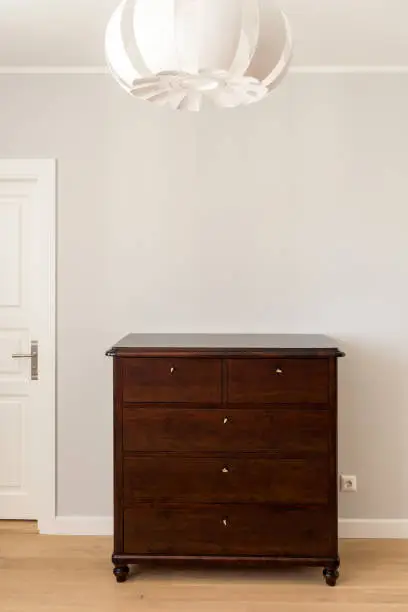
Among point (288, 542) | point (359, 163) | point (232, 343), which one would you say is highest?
point (359, 163)

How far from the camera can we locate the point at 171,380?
8.61ft

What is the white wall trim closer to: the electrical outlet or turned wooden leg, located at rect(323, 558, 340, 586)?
the electrical outlet

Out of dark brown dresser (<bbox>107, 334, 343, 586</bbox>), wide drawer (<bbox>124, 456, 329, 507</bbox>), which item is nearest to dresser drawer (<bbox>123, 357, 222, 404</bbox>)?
dark brown dresser (<bbox>107, 334, 343, 586</bbox>)

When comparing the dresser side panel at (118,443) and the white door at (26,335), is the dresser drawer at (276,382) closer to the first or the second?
the dresser side panel at (118,443)

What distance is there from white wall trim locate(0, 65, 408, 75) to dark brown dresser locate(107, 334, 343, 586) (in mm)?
1581

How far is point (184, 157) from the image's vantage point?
10.4ft

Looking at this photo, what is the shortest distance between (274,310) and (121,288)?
86 centimetres

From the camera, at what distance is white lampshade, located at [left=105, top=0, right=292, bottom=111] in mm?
1247

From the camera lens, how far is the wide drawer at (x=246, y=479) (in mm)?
2623

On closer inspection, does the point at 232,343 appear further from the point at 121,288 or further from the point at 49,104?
the point at 49,104

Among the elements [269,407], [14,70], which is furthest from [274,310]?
[14,70]

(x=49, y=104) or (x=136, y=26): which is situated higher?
(x=49, y=104)

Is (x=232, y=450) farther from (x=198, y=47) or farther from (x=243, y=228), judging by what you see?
(x=198, y=47)

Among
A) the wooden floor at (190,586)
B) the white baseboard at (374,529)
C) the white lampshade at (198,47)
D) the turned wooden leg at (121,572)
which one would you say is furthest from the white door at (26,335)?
the white lampshade at (198,47)
